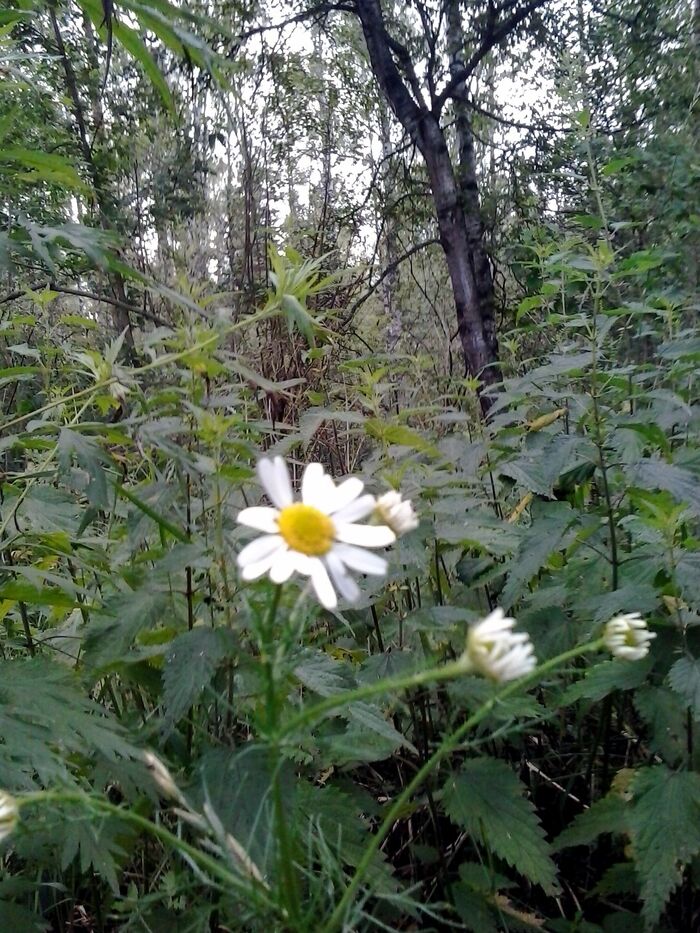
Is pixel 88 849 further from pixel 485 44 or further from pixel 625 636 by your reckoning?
pixel 485 44

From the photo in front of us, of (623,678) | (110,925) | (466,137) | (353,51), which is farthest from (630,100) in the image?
(110,925)

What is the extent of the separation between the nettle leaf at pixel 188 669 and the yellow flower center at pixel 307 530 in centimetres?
34

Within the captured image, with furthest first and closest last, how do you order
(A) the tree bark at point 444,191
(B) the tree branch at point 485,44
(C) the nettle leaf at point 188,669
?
(A) the tree bark at point 444,191
(B) the tree branch at point 485,44
(C) the nettle leaf at point 188,669

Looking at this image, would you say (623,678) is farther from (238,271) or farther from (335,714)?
(238,271)

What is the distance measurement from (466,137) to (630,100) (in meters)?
1.21

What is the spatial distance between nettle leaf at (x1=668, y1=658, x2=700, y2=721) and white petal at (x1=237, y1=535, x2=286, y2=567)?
0.61 meters

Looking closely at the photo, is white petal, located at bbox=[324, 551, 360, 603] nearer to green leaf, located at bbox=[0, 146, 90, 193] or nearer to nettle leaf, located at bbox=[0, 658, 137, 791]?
nettle leaf, located at bbox=[0, 658, 137, 791]

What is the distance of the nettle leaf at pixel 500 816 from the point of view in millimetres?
895

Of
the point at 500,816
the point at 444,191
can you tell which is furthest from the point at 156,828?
the point at 444,191

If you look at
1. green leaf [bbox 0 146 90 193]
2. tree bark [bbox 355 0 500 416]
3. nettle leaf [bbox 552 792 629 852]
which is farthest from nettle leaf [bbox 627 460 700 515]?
tree bark [bbox 355 0 500 416]

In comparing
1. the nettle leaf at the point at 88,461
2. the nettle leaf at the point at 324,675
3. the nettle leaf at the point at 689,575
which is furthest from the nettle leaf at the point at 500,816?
the nettle leaf at the point at 88,461

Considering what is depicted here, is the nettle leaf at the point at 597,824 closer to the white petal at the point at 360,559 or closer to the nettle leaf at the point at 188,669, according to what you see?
the nettle leaf at the point at 188,669

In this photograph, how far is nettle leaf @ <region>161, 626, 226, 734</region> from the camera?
77 cm

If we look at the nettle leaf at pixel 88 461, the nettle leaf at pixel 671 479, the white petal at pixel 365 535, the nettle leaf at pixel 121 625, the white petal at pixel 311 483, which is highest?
the nettle leaf at pixel 88 461
